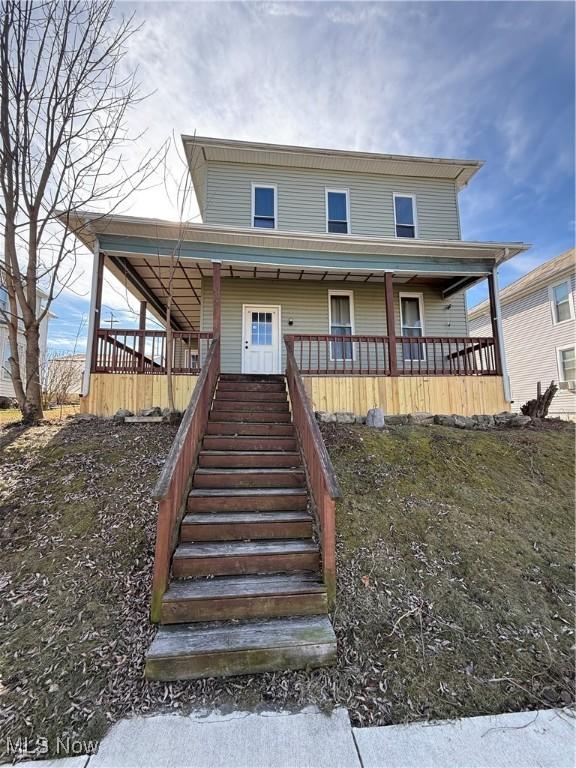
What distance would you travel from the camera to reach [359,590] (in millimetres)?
3188

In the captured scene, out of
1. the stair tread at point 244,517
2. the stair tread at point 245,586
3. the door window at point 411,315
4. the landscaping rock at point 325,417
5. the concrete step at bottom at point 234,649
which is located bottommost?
the concrete step at bottom at point 234,649

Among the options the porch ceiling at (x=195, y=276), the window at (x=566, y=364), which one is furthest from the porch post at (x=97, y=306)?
the window at (x=566, y=364)

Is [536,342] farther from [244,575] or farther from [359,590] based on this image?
[244,575]

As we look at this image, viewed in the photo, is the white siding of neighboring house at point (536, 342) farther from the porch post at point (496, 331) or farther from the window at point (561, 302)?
the porch post at point (496, 331)

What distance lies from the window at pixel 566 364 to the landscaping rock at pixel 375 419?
35.9 ft

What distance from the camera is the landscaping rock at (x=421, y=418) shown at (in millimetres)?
7566

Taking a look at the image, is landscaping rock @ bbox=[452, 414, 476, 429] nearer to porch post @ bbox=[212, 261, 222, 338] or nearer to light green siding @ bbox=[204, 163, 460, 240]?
porch post @ bbox=[212, 261, 222, 338]

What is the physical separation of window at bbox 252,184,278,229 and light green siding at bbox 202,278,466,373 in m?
1.76

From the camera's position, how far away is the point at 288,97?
8414 millimetres

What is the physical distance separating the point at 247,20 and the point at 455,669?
1085 cm

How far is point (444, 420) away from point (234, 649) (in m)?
6.40

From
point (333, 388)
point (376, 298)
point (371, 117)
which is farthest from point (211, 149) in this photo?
point (333, 388)

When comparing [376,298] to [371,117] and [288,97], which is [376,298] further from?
[288,97]

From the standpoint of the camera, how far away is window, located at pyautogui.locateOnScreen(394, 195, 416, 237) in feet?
35.1
